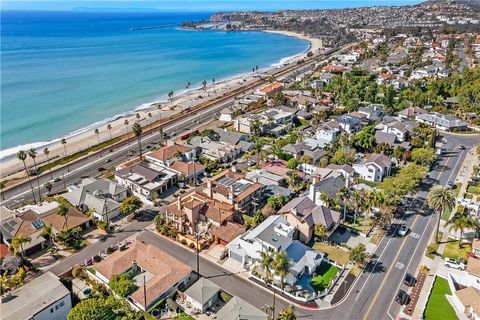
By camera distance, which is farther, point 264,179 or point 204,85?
point 204,85

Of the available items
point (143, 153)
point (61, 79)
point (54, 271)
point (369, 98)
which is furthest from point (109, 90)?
point (54, 271)

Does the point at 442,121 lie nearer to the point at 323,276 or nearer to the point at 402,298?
the point at 402,298

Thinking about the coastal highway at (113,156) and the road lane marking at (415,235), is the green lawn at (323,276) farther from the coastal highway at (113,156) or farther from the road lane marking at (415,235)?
the coastal highway at (113,156)

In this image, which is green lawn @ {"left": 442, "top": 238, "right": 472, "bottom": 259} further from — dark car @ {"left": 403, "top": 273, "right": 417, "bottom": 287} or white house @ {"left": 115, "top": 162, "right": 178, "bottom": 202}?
white house @ {"left": 115, "top": 162, "right": 178, "bottom": 202}

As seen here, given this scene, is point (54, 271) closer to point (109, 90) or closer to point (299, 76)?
point (109, 90)

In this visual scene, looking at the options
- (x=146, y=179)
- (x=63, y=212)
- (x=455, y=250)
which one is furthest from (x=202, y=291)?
(x=455, y=250)

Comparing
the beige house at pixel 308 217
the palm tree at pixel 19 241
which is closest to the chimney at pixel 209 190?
the beige house at pixel 308 217
